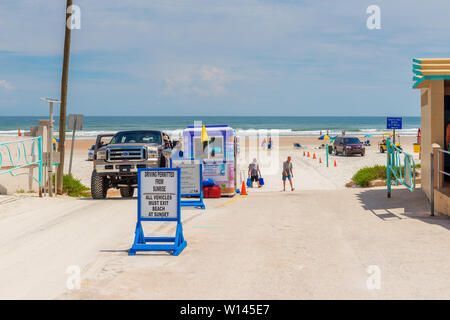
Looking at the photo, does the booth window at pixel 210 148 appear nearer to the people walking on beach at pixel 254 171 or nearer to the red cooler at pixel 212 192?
the red cooler at pixel 212 192

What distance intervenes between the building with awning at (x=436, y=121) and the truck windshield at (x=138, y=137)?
27.5 feet

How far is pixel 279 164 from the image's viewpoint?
3750 cm

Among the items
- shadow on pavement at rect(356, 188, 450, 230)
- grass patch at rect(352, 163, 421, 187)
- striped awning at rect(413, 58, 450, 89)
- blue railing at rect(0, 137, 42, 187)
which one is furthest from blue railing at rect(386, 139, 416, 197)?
blue railing at rect(0, 137, 42, 187)

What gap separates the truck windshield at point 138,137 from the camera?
18016 mm

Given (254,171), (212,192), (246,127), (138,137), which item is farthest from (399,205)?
(246,127)

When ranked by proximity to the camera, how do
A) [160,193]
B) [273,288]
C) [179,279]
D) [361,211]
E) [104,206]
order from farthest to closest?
[104,206], [361,211], [160,193], [179,279], [273,288]

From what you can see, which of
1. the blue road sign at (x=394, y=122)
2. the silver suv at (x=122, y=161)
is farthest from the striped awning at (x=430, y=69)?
the silver suv at (x=122, y=161)

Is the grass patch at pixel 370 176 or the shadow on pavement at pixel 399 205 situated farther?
the grass patch at pixel 370 176

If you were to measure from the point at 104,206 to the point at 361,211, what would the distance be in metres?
6.99

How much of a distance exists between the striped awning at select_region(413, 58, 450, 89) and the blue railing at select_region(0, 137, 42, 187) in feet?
37.2

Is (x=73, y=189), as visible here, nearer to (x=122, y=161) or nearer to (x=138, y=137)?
(x=138, y=137)

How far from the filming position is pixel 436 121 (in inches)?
552

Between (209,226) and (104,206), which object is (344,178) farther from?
(209,226)
